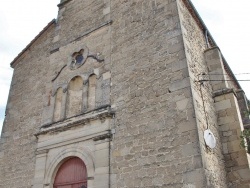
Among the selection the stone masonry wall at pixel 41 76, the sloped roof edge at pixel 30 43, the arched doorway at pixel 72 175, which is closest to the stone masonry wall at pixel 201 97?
the stone masonry wall at pixel 41 76

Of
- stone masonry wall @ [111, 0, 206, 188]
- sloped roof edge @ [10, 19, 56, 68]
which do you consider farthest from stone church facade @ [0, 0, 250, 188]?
sloped roof edge @ [10, 19, 56, 68]

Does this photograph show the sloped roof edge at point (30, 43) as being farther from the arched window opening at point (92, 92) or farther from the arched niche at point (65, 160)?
the arched niche at point (65, 160)

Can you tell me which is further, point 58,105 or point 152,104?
point 58,105

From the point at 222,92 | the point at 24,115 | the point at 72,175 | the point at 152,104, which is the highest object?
the point at 24,115

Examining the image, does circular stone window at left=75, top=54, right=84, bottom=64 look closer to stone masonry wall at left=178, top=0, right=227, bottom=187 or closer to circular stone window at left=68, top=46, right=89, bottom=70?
circular stone window at left=68, top=46, right=89, bottom=70

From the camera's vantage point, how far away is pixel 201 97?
6.20m

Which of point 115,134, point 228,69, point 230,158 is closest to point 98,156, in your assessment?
point 115,134

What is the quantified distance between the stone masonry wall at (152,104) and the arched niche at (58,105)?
75.3 inches

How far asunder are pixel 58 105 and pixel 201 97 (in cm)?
404

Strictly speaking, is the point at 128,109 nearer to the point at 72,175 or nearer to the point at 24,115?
the point at 72,175

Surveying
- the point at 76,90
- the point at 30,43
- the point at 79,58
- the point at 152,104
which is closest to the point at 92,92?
the point at 76,90

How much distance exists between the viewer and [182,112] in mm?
5602

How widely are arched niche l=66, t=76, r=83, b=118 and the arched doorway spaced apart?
1.30 m

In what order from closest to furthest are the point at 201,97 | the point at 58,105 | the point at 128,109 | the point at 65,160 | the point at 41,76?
the point at 201,97
the point at 128,109
the point at 65,160
the point at 58,105
the point at 41,76
